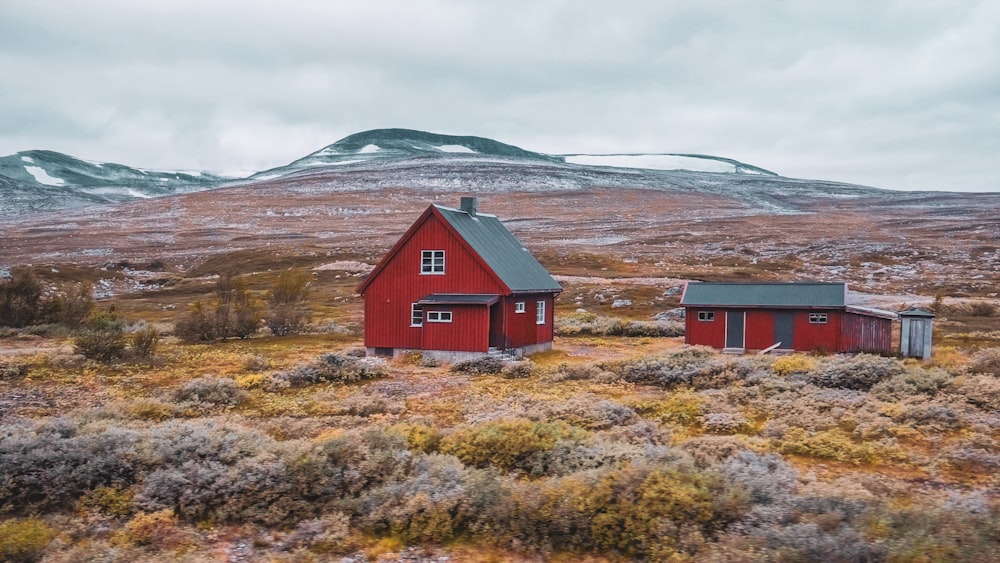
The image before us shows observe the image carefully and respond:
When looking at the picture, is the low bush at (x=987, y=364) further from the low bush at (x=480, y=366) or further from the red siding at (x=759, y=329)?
the low bush at (x=480, y=366)

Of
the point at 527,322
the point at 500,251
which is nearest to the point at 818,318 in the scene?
the point at 527,322

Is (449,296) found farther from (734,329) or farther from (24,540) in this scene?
(24,540)

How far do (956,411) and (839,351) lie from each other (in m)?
14.9

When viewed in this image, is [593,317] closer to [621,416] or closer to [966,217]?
[621,416]

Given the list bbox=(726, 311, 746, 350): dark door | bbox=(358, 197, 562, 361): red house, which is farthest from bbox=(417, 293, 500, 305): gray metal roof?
bbox=(726, 311, 746, 350): dark door

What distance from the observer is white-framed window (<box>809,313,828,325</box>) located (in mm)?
33344

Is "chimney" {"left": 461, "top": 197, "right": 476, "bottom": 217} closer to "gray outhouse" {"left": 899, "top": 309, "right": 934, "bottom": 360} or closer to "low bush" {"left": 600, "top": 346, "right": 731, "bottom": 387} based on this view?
"low bush" {"left": 600, "top": 346, "right": 731, "bottom": 387}

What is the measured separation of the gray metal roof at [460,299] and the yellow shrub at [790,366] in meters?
11.1

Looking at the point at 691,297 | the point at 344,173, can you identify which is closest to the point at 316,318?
the point at 691,297

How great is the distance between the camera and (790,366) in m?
25.7

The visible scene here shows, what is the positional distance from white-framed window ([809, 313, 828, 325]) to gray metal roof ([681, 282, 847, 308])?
20.3 inches

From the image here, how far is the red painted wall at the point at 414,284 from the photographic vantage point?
32281 millimetres

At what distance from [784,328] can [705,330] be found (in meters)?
3.48

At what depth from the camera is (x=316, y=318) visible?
51.7 metres
